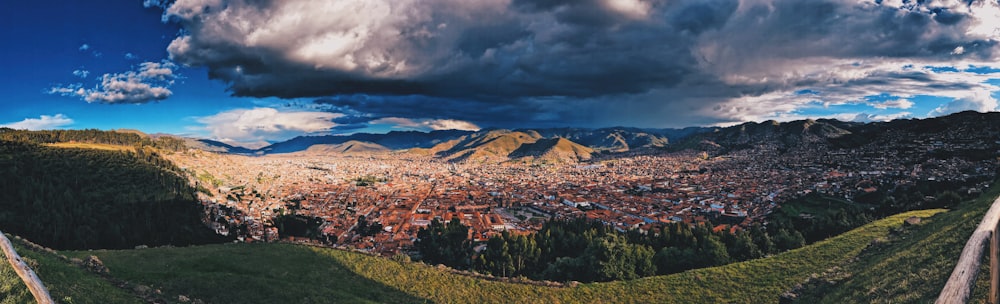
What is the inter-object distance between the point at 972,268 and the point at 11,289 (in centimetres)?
1664

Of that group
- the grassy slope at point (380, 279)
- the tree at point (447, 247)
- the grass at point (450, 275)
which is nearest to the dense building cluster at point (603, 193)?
the tree at point (447, 247)

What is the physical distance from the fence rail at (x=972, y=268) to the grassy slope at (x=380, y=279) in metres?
19.7

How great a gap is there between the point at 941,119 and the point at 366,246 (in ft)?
563

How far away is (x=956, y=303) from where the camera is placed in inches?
124

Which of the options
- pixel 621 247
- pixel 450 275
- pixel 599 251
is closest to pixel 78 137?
pixel 450 275

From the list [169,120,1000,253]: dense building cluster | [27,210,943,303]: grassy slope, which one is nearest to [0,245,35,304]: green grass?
[27,210,943,303]: grassy slope

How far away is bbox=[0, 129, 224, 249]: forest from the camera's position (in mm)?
50438

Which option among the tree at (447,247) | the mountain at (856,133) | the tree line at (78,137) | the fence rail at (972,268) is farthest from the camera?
the mountain at (856,133)

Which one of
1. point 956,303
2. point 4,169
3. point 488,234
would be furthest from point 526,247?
point 4,169

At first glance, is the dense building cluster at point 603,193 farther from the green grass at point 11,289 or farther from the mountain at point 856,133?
the green grass at point 11,289

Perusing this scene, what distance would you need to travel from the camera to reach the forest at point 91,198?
165ft

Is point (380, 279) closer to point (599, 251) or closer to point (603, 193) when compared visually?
point (599, 251)

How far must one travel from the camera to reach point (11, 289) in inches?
335

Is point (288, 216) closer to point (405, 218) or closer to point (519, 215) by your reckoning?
point (405, 218)
